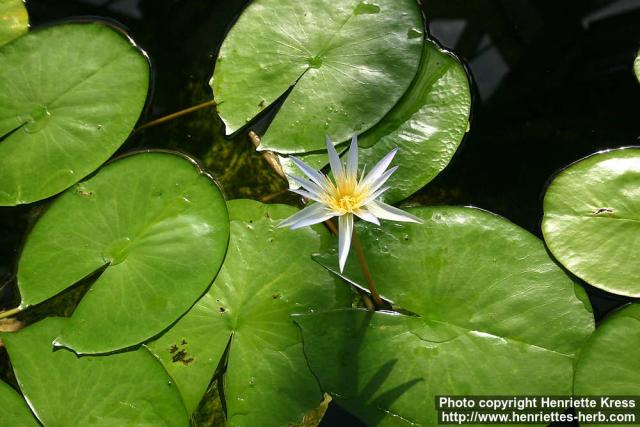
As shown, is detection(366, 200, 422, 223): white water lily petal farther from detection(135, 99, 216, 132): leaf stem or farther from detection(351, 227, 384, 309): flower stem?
detection(135, 99, 216, 132): leaf stem

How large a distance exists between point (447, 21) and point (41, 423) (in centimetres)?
228

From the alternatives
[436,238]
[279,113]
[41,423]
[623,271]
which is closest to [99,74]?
[279,113]

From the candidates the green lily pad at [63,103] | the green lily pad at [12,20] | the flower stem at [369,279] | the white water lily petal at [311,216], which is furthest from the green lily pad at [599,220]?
the green lily pad at [12,20]

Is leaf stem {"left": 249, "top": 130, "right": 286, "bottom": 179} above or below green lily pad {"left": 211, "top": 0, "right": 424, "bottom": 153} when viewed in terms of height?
below

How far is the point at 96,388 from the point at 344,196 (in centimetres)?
112

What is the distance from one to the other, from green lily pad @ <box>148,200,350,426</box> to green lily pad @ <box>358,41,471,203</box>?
372 mm

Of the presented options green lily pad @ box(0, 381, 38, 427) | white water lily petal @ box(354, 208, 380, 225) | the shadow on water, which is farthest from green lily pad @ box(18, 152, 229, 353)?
white water lily petal @ box(354, 208, 380, 225)

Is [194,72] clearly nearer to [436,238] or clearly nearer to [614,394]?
[436,238]

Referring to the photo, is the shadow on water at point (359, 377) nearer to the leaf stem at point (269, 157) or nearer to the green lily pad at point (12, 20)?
the leaf stem at point (269, 157)

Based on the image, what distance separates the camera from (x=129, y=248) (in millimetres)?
2006

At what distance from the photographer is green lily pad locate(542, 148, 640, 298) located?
185 cm

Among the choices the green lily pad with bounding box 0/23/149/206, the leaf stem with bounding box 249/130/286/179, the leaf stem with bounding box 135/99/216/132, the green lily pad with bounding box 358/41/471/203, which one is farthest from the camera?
the leaf stem with bounding box 135/99/216/132

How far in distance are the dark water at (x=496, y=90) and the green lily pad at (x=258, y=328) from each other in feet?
1.29

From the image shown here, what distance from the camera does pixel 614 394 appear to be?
67.5 inches
